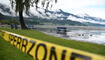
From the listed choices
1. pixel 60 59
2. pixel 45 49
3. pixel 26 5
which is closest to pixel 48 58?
pixel 45 49

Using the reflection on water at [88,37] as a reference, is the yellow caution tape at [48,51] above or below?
above

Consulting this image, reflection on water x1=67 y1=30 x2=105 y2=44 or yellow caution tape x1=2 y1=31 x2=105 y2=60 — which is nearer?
yellow caution tape x1=2 y1=31 x2=105 y2=60

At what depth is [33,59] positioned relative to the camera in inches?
333

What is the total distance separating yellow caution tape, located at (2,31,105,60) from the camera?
4918 mm

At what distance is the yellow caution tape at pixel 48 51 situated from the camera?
4.92 meters

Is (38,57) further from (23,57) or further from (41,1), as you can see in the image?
(41,1)

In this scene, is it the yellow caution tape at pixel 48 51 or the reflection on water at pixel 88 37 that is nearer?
the yellow caution tape at pixel 48 51

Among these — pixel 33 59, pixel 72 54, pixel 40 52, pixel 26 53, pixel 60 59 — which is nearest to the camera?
pixel 72 54

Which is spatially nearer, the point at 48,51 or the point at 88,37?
the point at 48,51

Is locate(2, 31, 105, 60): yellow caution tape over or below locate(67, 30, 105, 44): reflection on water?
over

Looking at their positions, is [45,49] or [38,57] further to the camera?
[38,57]

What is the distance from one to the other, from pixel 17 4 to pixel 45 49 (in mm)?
23192

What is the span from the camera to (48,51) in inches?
275

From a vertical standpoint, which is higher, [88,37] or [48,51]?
[48,51]
